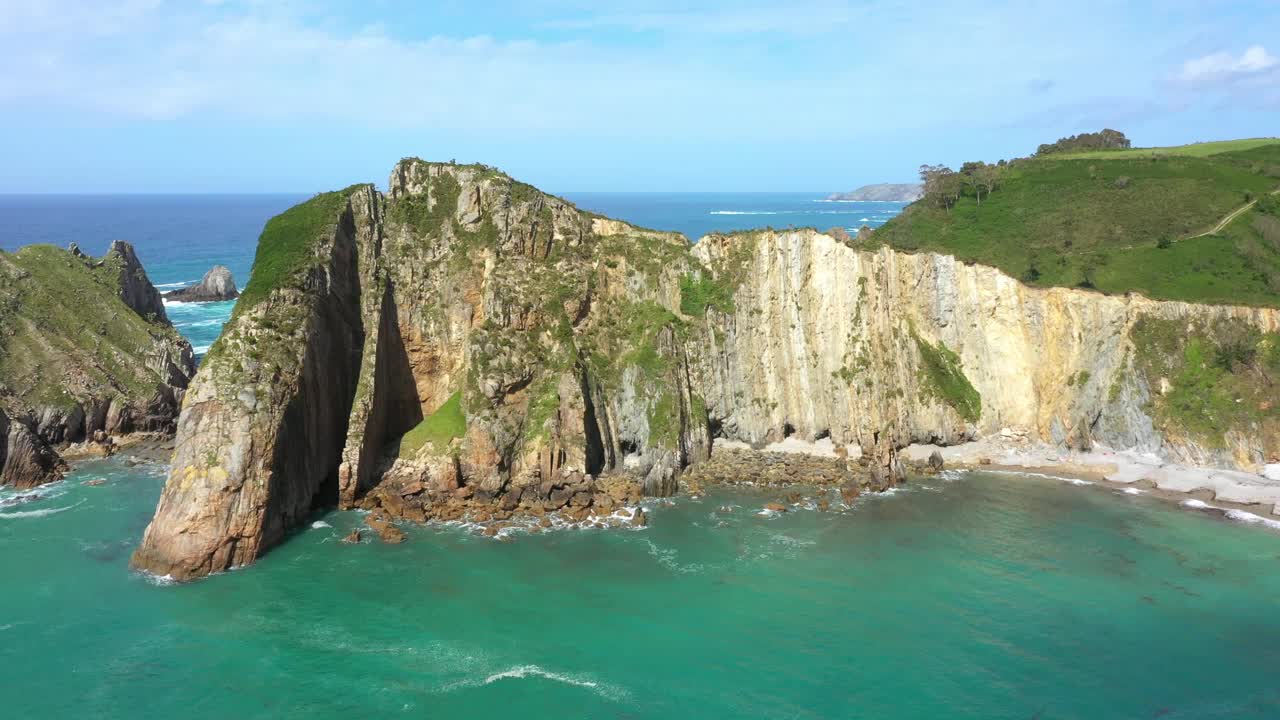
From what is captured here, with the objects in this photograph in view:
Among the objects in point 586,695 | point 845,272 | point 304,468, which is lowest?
point 586,695

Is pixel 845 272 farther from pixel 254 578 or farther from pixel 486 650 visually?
pixel 254 578

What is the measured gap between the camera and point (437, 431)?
53469 millimetres

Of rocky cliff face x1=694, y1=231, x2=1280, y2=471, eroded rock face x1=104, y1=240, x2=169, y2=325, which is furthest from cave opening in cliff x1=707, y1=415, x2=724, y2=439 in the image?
eroded rock face x1=104, y1=240, x2=169, y2=325

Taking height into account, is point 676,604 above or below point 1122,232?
below

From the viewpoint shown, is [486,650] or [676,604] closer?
[486,650]

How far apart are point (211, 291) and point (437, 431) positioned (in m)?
85.8

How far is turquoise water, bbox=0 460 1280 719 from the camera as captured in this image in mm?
32000

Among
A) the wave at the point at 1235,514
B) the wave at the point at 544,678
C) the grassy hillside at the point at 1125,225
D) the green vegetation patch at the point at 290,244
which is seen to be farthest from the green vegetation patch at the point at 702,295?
the wave at the point at 544,678

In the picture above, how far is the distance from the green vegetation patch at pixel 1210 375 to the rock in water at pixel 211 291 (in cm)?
11474

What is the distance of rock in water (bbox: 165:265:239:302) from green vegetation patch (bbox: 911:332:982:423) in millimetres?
100501

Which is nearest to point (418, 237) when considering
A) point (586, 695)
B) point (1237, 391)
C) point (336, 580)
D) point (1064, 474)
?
point (336, 580)

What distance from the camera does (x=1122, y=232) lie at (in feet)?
250

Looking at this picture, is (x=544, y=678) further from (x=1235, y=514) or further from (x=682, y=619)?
(x=1235, y=514)

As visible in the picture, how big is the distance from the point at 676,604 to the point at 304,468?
24.1 metres
